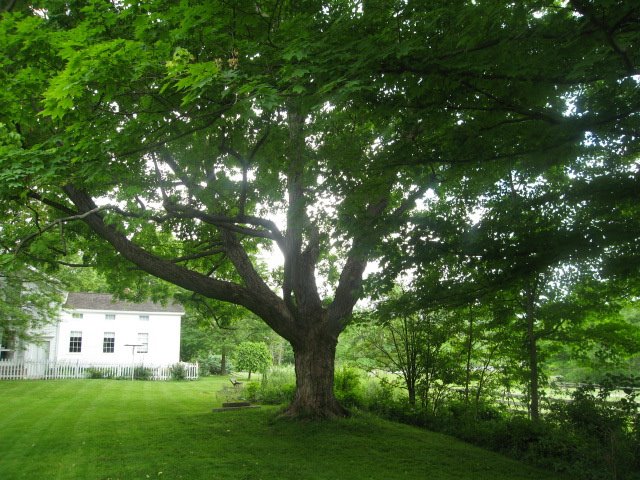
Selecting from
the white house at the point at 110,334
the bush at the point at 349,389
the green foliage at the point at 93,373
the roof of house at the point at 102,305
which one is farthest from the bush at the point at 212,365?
the bush at the point at 349,389

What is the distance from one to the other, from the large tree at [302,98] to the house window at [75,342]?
25.1m

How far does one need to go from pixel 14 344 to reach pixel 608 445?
95.9ft

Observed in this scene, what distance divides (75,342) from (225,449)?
89.1ft

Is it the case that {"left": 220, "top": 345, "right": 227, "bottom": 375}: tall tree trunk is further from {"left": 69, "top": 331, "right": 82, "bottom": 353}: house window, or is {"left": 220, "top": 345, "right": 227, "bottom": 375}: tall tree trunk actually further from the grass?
the grass

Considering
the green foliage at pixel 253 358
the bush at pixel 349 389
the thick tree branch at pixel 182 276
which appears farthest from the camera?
the green foliage at pixel 253 358

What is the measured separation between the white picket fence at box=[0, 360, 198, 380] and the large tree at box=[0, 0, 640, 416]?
20.8 meters

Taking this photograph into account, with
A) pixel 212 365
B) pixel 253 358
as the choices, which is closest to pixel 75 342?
pixel 212 365

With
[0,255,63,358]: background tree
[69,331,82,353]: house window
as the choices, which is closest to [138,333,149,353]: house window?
[69,331,82,353]: house window

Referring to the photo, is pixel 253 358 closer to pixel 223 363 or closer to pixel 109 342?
pixel 223 363

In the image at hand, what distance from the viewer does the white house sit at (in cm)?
3180

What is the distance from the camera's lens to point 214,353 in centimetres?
4262

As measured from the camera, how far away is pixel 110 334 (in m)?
33.3

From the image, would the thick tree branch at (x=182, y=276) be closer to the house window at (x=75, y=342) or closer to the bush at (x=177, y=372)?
the bush at (x=177, y=372)

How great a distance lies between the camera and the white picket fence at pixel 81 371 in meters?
26.8
